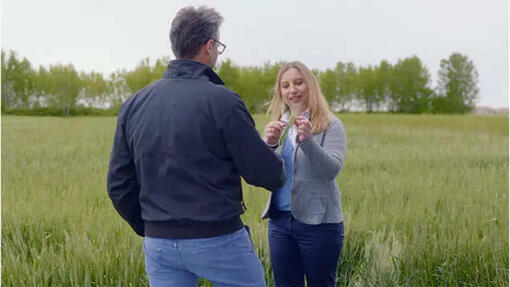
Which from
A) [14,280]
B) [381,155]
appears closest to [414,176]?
[381,155]

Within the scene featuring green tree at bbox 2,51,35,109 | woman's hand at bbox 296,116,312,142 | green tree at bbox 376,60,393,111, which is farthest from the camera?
green tree at bbox 376,60,393,111

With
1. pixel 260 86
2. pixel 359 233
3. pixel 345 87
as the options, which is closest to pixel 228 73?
pixel 260 86

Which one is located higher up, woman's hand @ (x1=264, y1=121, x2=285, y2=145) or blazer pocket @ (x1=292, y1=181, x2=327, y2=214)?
woman's hand @ (x1=264, y1=121, x2=285, y2=145)

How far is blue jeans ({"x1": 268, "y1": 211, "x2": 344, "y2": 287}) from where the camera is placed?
2797 mm

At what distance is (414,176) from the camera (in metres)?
8.26

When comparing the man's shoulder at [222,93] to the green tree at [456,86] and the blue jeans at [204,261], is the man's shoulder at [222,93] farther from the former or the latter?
the green tree at [456,86]

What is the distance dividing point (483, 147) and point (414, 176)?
20.7 feet

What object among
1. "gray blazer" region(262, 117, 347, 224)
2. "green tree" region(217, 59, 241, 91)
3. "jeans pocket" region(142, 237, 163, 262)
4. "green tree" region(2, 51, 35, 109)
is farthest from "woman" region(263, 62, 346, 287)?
"green tree" region(2, 51, 35, 109)

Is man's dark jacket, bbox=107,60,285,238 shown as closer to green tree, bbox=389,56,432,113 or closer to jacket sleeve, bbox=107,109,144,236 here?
jacket sleeve, bbox=107,109,144,236

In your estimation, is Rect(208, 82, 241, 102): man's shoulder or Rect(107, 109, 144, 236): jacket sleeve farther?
Rect(107, 109, 144, 236): jacket sleeve

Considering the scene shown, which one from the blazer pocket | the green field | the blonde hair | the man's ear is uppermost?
the man's ear

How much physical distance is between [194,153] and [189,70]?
36 cm

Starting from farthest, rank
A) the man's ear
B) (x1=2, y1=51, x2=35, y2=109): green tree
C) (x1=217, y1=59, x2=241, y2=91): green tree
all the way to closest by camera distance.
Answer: (x1=2, y1=51, x2=35, y2=109): green tree → (x1=217, y1=59, x2=241, y2=91): green tree → the man's ear

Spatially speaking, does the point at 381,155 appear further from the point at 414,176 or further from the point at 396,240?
the point at 396,240
